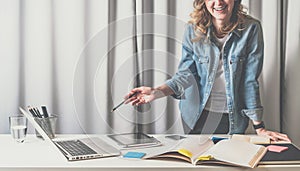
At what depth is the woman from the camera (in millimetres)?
1605

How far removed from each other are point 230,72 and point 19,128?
2.53 feet

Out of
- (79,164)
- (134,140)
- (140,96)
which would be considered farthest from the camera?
(140,96)

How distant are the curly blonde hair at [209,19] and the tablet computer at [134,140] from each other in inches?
17.1

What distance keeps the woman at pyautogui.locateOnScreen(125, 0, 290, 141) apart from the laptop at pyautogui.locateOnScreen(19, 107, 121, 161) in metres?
0.25

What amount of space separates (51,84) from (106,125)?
265 millimetres

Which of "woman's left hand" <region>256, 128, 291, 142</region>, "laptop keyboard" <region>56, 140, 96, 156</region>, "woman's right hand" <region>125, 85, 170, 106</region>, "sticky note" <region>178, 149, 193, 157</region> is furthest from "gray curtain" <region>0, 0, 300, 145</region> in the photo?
"sticky note" <region>178, 149, 193, 157</region>

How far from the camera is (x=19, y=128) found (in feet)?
4.92

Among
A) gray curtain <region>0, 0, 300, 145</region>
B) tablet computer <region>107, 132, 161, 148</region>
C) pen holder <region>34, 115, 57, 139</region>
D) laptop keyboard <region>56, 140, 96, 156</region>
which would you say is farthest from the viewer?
gray curtain <region>0, 0, 300, 145</region>

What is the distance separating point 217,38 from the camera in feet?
5.40

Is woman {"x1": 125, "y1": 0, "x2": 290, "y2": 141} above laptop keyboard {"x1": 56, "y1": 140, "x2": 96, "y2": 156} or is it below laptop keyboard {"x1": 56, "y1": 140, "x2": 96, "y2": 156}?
above

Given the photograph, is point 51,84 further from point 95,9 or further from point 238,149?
point 238,149

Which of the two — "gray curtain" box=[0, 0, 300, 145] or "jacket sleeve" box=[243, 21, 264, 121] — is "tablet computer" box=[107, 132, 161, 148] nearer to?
"gray curtain" box=[0, 0, 300, 145]

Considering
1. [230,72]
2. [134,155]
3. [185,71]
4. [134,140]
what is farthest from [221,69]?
[134,155]

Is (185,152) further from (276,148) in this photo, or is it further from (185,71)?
(185,71)
